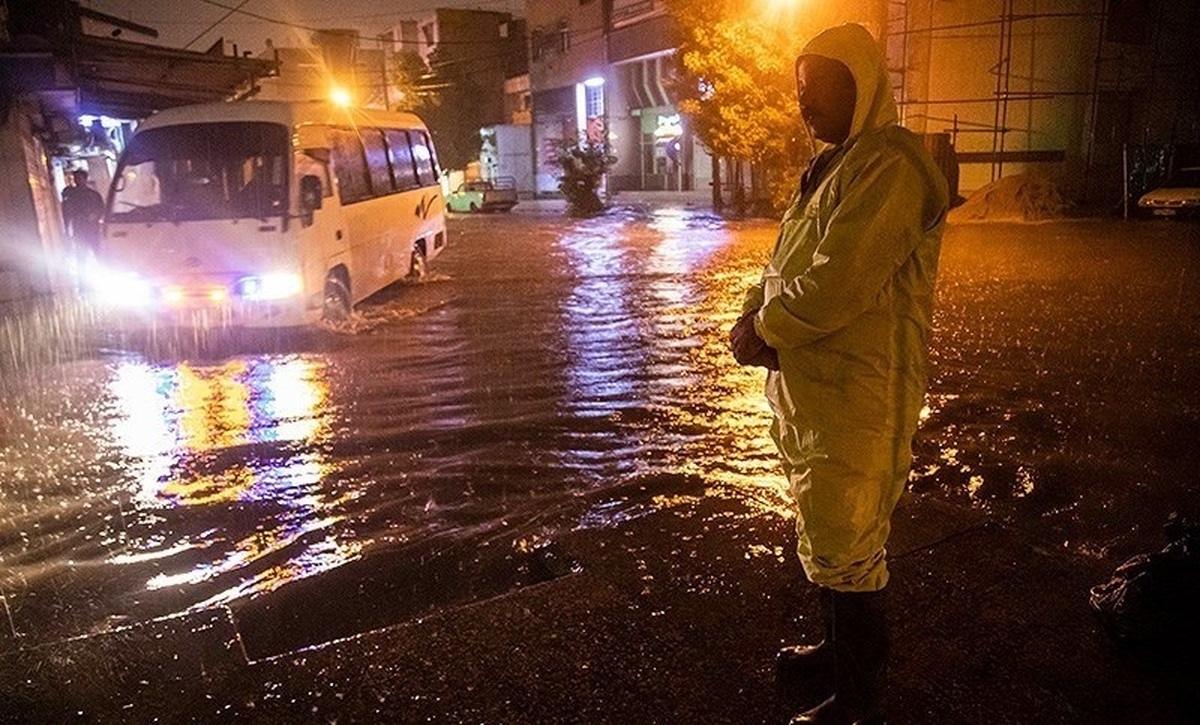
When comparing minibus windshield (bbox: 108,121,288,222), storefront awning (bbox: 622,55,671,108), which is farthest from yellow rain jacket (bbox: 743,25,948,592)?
storefront awning (bbox: 622,55,671,108)

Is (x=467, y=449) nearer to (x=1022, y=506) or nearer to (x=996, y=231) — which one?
(x=1022, y=506)

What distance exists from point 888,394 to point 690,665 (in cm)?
131

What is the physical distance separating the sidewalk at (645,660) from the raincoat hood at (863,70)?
1861 mm

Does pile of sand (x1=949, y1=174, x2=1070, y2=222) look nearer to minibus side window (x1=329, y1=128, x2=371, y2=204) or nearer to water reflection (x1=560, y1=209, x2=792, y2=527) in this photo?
water reflection (x1=560, y1=209, x2=792, y2=527)

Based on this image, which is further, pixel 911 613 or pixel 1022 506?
pixel 1022 506

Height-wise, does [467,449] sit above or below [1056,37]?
below

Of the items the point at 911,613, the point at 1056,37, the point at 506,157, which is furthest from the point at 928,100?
the point at 506,157

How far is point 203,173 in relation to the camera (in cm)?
914

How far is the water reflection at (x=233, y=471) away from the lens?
4.21 metres

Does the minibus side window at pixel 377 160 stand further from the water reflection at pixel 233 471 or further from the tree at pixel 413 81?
the tree at pixel 413 81

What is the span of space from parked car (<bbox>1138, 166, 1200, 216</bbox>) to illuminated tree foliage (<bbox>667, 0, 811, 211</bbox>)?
7.90 m

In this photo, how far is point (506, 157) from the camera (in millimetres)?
46062

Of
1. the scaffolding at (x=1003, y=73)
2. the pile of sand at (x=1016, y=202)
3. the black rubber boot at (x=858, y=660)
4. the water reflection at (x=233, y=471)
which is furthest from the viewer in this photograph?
the scaffolding at (x=1003, y=73)

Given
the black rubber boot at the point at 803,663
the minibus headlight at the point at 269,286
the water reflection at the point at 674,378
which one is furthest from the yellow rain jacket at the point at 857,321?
the minibus headlight at the point at 269,286
